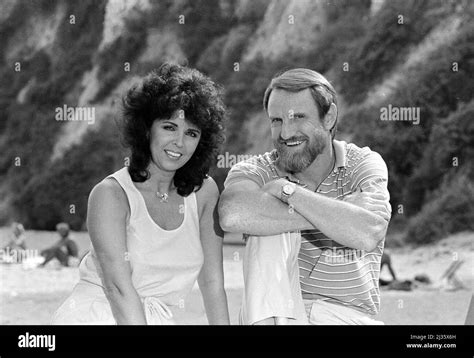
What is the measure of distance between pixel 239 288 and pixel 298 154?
455 cm

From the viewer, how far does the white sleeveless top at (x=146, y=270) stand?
78.0 inches

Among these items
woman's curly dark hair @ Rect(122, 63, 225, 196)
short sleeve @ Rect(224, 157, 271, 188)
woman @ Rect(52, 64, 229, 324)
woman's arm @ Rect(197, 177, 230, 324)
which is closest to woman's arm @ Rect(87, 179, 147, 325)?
woman @ Rect(52, 64, 229, 324)

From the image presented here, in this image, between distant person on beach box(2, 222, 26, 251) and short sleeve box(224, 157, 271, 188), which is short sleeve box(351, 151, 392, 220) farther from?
distant person on beach box(2, 222, 26, 251)

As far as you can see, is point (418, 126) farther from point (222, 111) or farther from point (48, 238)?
point (222, 111)

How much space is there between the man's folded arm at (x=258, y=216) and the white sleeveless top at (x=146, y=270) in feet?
0.39

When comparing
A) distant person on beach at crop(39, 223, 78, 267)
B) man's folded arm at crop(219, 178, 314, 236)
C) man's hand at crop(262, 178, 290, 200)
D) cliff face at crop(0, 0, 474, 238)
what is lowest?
distant person on beach at crop(39, 223, 78, 267)

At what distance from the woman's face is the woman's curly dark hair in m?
0.02

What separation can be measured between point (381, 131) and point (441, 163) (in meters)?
0.64

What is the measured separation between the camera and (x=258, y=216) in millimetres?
2004

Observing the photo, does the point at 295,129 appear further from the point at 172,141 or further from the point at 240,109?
the point at 240,109

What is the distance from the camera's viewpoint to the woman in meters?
1.96

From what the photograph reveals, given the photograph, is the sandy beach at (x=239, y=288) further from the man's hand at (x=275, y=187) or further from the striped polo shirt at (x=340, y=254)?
the man's hand at (x=275, y=187)

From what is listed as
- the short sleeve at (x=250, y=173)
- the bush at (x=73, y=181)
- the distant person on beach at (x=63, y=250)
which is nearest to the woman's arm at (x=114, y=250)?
the short sleeve at (x=250, y=173)

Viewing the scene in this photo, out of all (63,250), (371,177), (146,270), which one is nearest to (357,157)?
(371,177)
